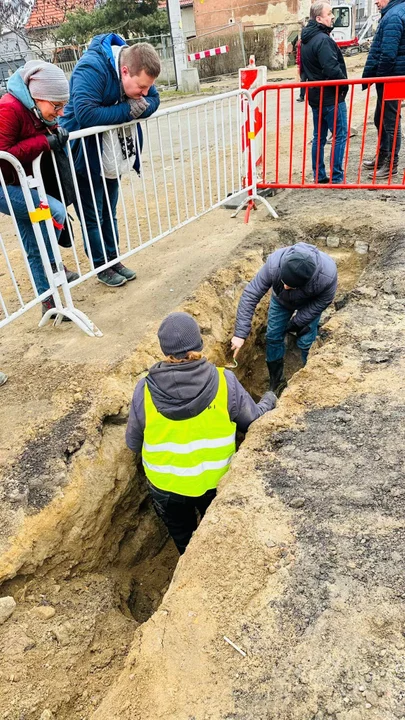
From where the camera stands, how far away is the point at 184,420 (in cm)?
288

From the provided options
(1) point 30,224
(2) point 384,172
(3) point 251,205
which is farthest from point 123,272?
(2) point 384,172

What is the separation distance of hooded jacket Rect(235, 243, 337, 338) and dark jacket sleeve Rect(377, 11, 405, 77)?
12.4ft

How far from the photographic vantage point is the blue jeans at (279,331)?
499 cm

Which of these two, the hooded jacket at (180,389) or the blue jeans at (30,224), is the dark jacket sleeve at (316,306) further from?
the blue jeans at (30,224)

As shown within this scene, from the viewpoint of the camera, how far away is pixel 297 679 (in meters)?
1.98

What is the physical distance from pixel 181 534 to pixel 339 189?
556 cm

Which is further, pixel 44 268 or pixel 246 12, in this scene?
pixel 246 12

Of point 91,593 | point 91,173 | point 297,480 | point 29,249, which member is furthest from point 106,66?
point 91,593

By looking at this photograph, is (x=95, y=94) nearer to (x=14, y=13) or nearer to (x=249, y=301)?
(x=249, y=301)

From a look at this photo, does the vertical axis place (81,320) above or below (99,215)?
below

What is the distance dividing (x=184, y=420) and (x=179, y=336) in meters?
0.47

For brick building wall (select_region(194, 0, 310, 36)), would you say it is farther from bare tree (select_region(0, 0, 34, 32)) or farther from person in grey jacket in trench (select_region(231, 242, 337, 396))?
person in grey jacket in trench (select_region(231, 242, 337, 396))

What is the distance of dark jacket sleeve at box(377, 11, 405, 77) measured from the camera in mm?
6422

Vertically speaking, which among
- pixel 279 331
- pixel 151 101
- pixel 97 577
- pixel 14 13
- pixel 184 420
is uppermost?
pixel 14 13
